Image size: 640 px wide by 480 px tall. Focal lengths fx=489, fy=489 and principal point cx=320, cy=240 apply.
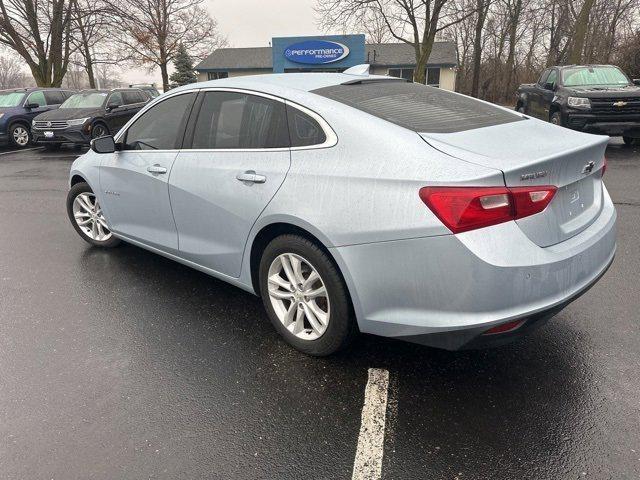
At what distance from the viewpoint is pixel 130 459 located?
7.29ft

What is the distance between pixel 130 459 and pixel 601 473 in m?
2.05

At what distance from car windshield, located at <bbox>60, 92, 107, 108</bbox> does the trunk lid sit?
44.7ft

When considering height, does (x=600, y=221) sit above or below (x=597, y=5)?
below

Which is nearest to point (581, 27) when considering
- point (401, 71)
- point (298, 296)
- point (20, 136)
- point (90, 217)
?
point (401, 71)

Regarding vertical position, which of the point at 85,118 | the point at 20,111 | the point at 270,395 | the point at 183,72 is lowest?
the point at 270,395

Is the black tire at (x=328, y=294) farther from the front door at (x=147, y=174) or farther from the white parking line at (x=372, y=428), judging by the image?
the front door at (x=147, y=174)

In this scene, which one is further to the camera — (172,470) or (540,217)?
(540,217)

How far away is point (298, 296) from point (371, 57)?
140 ft

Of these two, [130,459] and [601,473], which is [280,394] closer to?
[130,459]

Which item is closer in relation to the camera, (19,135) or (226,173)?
(226,173)

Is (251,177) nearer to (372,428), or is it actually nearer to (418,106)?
(418,106)

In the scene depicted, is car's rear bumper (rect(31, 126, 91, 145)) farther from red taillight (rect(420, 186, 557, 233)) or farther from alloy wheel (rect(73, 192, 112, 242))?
red taillight (rect(420, 186, 557, 233))

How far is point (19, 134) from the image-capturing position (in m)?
14.8

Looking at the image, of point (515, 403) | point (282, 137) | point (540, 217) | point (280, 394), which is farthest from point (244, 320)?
point (540, 217)
